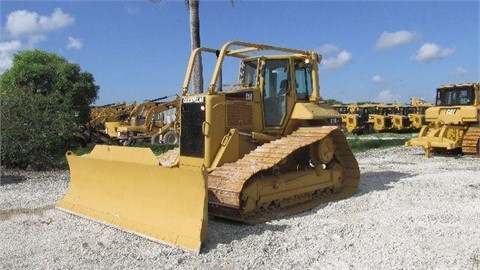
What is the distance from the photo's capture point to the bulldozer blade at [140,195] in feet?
19.2

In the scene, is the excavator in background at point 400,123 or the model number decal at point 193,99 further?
the excavator in background at point 400,123


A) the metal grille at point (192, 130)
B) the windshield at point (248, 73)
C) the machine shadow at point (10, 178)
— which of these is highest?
the windshield at point (248, 73)

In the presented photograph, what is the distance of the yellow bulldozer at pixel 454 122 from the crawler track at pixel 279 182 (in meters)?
7.38

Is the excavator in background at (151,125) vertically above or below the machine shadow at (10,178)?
above

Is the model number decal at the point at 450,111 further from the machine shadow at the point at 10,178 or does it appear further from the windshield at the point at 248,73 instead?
the machine shadow at the point at 10,178

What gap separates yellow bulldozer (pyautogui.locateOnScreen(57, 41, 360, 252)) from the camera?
20.5ft

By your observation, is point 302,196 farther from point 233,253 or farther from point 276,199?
point 233,253

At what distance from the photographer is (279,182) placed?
7484 millimetres

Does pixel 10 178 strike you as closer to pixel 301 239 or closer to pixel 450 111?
pixel 301 239

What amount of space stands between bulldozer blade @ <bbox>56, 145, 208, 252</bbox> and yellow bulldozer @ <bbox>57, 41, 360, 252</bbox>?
0.04ft

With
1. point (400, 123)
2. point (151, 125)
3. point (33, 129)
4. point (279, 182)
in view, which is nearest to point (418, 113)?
point (400, 123)

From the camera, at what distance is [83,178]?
7977 mm

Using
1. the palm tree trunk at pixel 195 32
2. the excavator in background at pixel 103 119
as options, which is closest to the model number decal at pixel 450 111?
the palm tree trunk at pixel 195 32

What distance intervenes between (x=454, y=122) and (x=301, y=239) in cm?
1168
